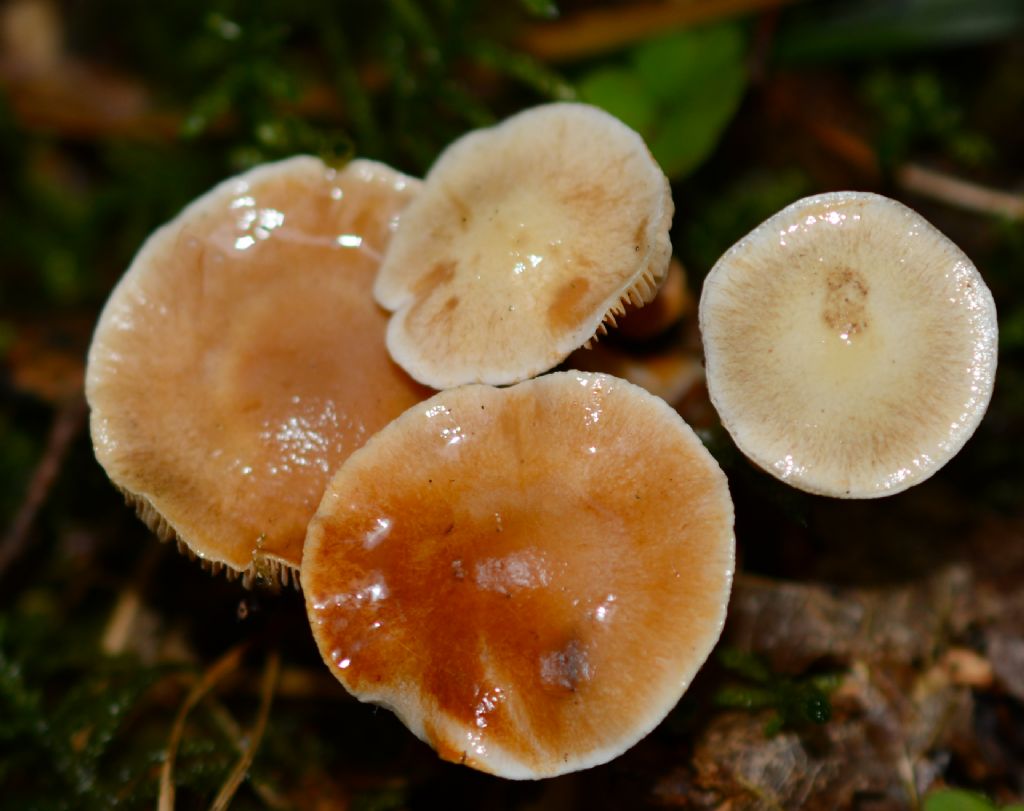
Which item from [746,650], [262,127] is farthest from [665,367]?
[262,127]

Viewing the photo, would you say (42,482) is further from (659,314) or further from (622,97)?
(622,97)

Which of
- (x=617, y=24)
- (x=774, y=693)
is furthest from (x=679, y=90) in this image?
(x=774, y=693)

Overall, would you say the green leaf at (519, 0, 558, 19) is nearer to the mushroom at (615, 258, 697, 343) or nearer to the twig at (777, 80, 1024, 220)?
the mushroom at (615, 258, 697, 343)

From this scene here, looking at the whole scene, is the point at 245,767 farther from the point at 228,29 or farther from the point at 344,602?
the point at 228,29

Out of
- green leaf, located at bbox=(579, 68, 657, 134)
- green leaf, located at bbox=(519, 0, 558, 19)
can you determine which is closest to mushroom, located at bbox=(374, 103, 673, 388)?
green leaf, located at bbox=(519, 0, 558, 19)

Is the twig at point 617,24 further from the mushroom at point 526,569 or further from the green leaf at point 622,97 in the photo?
the mushroom at point 526,569
